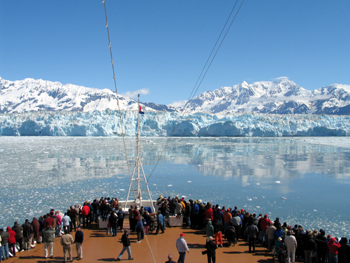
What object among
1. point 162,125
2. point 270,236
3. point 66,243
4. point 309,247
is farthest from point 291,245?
point 162,125

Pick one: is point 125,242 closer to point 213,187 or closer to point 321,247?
point 321,247

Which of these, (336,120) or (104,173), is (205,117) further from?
(104,173)

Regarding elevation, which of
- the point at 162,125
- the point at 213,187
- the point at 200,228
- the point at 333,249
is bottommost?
the point at 213,187

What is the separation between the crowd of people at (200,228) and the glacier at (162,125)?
52.9 meters

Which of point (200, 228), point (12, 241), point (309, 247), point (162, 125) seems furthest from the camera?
point (162, 125)

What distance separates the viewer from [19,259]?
18.2 feet

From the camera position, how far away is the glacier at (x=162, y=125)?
6025cm

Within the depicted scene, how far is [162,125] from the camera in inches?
2491

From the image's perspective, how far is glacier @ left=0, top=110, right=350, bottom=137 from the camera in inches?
2372

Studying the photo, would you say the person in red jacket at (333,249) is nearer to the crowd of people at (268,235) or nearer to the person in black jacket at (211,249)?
the crowd of people at (268,235)

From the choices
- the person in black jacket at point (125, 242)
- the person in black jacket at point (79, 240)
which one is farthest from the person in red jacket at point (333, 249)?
the person in black jacket at point (79, 240)

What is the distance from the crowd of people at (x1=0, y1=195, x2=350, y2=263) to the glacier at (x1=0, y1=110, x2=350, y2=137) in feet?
174

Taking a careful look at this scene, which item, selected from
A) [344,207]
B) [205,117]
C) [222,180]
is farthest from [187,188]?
[205,117]

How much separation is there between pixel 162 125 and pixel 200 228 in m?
56.2
